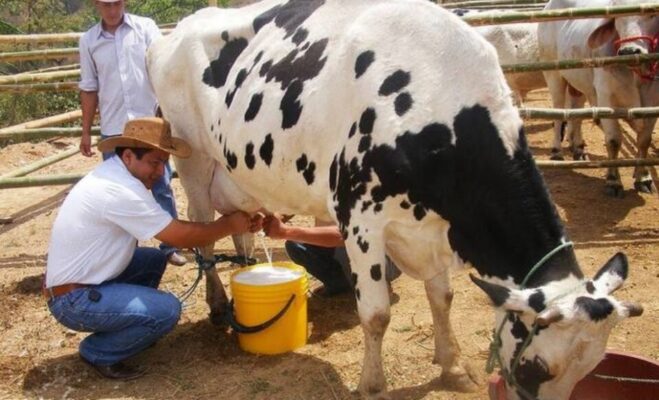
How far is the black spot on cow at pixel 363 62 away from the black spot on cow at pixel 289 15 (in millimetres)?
709

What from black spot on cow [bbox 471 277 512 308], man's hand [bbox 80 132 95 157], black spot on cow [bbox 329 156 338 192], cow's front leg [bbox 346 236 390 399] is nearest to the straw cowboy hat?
black spot on cow [bbox 329 156 338 192]

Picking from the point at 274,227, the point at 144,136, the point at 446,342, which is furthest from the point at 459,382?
the point at 144,136

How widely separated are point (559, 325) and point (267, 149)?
6.27 feet

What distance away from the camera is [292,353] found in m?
4.46

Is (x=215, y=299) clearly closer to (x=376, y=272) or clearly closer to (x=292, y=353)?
(x=292, y=353)

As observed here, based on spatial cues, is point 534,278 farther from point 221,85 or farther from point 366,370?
point 221,85

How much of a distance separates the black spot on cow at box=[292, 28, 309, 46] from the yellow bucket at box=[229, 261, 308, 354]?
4.41 ft

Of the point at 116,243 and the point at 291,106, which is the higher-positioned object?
the point at 291,106

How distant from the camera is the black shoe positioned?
4.21 meters

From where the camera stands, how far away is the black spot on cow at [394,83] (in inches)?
135

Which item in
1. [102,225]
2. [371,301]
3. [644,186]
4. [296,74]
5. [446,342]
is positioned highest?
[296,74]

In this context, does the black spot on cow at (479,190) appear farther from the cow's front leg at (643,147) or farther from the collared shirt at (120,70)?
the cow's front leg at (643,147)

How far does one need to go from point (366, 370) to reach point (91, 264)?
1589 millimetres

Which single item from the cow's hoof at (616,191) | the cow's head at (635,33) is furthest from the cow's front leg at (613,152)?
the cow's head at (635,33)
